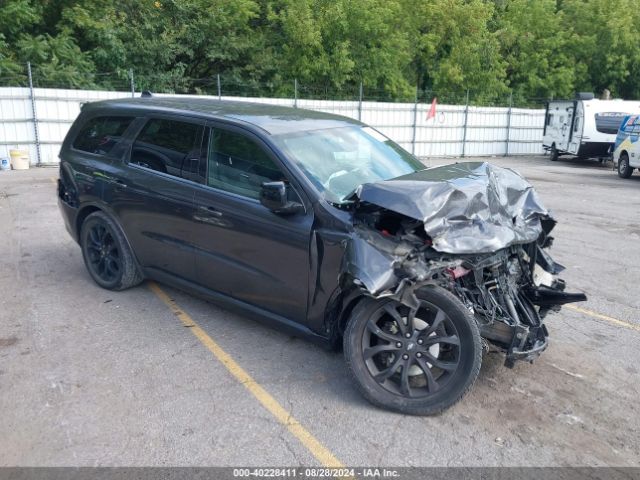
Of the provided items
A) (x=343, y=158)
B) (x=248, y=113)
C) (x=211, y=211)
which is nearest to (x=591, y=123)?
(x=343, y=158)

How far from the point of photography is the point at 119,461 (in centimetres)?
298

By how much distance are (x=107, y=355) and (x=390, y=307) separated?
2.21 m

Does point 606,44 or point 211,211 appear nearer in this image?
point 211,211

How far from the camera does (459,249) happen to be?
3.31 m

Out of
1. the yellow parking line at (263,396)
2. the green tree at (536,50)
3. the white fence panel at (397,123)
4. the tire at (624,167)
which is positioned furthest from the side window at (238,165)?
the green tree at (536,50)

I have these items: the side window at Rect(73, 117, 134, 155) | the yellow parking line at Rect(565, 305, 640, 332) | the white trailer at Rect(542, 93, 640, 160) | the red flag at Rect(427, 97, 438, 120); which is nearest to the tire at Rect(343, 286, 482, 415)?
the yellow parking line at Rect(565, 305, 640, 332)

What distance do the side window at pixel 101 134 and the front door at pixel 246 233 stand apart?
1.33 m

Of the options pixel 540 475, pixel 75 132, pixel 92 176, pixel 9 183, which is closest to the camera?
pixel 540 475

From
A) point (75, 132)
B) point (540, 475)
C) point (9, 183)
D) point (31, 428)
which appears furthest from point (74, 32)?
point (540, 475)

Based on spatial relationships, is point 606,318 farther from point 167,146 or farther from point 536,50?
point 536,50

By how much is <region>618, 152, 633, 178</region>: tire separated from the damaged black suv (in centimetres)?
1476

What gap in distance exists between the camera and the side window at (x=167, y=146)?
4.58 m

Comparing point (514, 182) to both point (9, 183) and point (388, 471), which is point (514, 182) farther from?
point (9, 183)

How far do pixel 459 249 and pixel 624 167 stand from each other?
16438 millimetres
